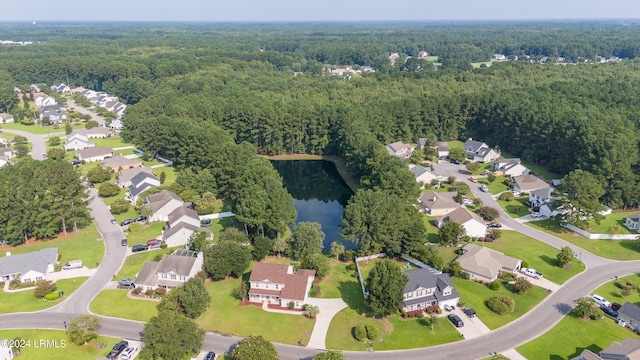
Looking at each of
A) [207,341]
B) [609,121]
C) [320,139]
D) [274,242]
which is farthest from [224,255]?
[609,121]

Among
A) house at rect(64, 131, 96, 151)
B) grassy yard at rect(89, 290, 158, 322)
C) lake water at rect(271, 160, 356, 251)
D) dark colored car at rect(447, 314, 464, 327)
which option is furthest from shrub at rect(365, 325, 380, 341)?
house at rect(64, 131, 96, 151)

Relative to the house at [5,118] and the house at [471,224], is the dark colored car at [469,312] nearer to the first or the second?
the house at [471,224]

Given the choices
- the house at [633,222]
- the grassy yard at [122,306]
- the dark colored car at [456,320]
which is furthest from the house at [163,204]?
the house at [633,222]

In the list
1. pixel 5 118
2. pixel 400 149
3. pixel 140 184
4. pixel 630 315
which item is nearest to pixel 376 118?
pixel 400 149

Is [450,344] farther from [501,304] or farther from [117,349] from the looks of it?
[117,349]

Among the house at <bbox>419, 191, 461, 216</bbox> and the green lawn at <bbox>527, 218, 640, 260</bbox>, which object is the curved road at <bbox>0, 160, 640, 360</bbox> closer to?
the green lawn at <bbox>527, 218, 640, 260</bbox>

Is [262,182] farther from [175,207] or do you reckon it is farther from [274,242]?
[175,207]
